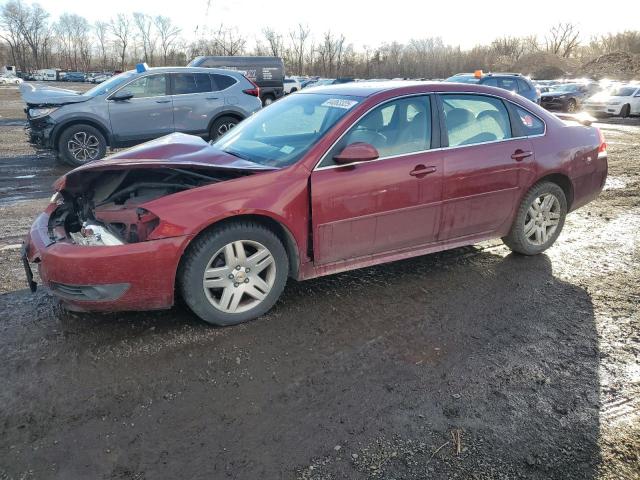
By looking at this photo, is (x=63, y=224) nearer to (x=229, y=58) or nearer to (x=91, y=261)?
(x=91, y=261)

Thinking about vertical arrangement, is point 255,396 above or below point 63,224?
below

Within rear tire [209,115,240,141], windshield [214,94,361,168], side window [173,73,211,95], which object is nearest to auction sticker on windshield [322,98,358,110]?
windshield [214,94,361,168]

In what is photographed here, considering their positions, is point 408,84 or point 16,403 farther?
point 408,84

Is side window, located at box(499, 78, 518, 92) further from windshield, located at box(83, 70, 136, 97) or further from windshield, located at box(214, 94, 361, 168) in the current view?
windshield, located at box(214, 94, 361, 168)

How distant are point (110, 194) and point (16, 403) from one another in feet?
5.30

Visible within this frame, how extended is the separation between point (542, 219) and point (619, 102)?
21.2 metres

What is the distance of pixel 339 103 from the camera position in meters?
4.07

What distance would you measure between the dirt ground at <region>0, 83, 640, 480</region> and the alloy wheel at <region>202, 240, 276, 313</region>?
186 mm

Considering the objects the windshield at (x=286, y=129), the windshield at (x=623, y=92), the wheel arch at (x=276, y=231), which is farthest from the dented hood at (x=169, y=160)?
the windshield at (x=623, y=92)

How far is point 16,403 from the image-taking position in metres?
2.68

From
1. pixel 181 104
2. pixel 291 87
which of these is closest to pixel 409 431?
pixel 181 104

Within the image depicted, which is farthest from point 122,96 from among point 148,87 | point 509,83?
point 509,83

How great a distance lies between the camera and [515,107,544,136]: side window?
15.2 feet

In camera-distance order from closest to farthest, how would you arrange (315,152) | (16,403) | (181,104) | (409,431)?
(409,431), (16,403), (315,152), (181,104)
